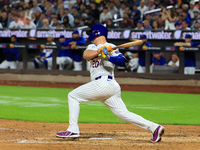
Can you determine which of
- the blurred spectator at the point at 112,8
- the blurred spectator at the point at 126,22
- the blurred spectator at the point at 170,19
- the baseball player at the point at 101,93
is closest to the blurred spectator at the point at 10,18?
the blurred spectator at the point at 112,8

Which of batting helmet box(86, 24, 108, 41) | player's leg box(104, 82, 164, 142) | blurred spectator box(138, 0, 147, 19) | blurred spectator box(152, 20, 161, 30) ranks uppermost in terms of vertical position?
blurred spectator box(138, 0, 147, 19)

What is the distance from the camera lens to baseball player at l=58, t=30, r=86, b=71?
1533 cm

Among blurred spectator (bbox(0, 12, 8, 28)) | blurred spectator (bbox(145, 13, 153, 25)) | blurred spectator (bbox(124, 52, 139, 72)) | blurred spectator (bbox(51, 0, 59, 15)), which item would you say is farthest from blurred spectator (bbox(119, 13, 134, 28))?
blurred spectator (bbox(0, 12, 8, 28))

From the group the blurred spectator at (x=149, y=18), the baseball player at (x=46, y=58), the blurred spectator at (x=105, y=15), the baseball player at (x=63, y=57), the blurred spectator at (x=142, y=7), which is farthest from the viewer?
the blurred spectator at (x=105, y=15)

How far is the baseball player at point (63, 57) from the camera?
15.7 meters

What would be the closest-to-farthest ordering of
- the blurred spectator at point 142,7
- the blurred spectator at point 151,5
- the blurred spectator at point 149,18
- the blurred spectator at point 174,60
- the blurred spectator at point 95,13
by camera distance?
the blurred spectator at point 174,60 < the blurred spectator at point 149,18 < the blurred spectator at point 151,5 < the blurred spectator at point 142,7 < the blurred spectator at point 95,13

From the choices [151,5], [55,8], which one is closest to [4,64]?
[55,8]

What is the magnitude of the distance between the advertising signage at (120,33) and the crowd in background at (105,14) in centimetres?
27

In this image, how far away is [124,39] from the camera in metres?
16.0

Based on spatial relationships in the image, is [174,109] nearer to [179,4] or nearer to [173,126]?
[173,126]

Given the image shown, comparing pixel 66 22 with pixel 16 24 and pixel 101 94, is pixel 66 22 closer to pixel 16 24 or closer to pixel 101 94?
pixel 16 24

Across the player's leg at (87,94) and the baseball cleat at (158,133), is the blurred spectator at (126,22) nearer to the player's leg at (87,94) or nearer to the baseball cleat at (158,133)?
the player's leg at (87,94)

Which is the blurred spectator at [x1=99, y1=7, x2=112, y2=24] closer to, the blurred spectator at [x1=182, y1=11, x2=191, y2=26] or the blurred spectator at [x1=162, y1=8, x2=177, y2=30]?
the blurred spectator at [x1=162, y1=8, x2=177, y2=30]

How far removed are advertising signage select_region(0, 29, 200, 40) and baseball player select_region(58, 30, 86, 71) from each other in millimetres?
780
